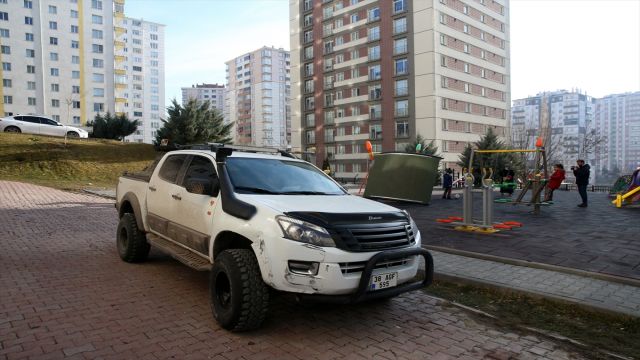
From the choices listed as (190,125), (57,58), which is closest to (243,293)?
(190,125)

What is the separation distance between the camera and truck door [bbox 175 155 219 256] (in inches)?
178

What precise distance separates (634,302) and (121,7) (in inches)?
3779

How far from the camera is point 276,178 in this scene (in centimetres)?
490

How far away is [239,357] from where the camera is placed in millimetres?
3428

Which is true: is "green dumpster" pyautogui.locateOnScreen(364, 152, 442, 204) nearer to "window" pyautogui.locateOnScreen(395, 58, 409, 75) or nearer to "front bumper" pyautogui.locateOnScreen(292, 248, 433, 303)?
"front bumper" pyautogui.locateOnScreen(292, 248, 433, 303)

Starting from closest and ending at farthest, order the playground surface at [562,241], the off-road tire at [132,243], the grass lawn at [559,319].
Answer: the grass lawn at [559,319], the off-road tire at [132,243], the playground surface at [562,241]

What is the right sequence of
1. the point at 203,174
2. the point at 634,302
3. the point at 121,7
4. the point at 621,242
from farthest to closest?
1. the point at 121,7
2. the point at 621,242
3. the point at 203,174
4. the point at 634,302

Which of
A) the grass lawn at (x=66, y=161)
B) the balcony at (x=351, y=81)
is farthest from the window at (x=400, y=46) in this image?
the grass lawn at (x=66, y=161)

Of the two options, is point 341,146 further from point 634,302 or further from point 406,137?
point 634,302

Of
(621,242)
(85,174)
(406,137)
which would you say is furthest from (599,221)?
(406,137)

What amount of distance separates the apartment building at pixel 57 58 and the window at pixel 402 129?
4869 cm

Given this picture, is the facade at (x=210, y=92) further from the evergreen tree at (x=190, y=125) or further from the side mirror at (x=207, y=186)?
the side mirror at (x=207, y=186)

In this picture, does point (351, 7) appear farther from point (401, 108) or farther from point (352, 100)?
point (401, 108)

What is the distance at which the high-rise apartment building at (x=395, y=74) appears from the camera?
51.8m
